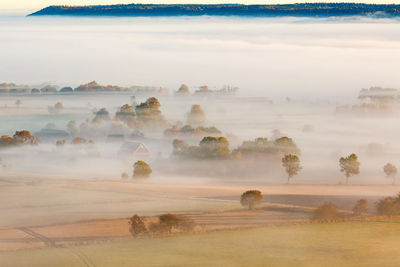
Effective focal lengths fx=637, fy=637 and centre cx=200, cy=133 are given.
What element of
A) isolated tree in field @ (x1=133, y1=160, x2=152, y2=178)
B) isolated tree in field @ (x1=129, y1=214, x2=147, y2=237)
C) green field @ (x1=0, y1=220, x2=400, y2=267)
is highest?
isolated tree in field @ (x1=133, y1=160, x2=152, y2=178)

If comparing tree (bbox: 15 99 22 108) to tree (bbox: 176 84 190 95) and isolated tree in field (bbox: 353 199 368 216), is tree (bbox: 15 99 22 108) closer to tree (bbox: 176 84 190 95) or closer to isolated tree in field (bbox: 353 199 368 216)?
tree (bbox: 176 84 190 95)

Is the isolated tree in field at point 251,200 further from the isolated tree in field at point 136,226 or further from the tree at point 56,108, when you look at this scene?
the tree at point 56,108

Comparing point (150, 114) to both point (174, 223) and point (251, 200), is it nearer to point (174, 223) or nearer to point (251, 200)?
point (251, 200)

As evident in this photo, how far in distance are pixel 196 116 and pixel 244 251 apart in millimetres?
115082

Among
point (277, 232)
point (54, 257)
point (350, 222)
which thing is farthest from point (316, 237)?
point (54, 257)

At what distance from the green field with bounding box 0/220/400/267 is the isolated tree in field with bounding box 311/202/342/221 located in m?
3.42

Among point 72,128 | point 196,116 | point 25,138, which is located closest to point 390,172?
point 25,138

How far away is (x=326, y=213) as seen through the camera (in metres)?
55.2

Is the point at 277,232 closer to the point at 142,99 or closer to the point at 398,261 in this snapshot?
the point at 398,261

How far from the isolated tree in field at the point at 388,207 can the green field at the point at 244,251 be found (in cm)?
316

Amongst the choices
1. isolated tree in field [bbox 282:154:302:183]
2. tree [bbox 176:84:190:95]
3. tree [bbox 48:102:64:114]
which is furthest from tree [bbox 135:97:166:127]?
isolated tree in field [bbox 282:154:302:183]

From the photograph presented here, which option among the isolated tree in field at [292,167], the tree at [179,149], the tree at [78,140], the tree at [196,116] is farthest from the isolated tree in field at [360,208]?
the tree at [196,116]

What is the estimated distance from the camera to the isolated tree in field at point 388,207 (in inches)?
2132

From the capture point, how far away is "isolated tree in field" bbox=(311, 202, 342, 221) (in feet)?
178
